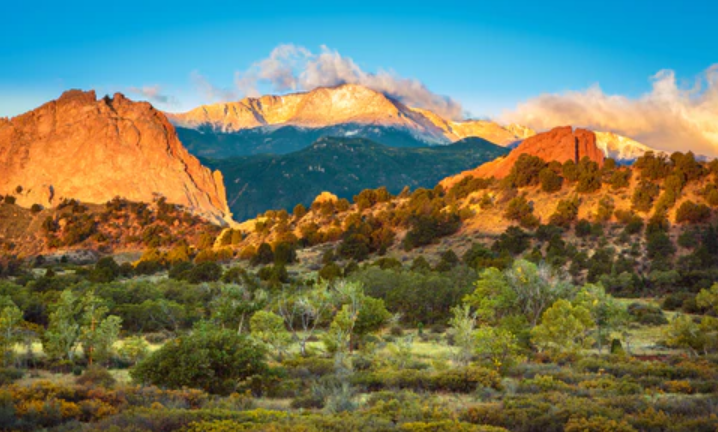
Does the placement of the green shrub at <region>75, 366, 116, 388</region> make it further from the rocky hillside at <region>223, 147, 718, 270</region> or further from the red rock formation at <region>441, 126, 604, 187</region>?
the red rock formation at <region>441, 126, 604, 187</region>

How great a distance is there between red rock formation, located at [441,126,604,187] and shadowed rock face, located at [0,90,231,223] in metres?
60.6

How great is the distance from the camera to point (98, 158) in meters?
126

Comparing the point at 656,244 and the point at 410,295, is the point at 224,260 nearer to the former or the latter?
the point at 410,295

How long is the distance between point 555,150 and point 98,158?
324 ft

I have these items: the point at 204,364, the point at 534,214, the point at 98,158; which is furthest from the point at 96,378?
the point at 98,158

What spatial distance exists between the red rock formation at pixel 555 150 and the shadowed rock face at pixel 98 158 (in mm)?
60559

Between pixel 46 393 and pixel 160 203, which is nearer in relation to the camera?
pixel 46 393

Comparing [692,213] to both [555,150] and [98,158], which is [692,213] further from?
[98,158]

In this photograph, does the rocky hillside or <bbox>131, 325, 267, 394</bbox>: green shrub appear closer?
<bbox>131, 325, 267, 394</bbox>: green shrub

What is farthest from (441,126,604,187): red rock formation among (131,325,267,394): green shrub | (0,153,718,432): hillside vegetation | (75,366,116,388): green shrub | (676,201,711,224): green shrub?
(75,366,116,388): green shrub

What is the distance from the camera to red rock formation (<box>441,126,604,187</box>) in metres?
100

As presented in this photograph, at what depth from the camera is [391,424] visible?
13.2 meters

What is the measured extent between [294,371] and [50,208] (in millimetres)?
109848

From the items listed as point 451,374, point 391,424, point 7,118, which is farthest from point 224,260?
point 7,118
